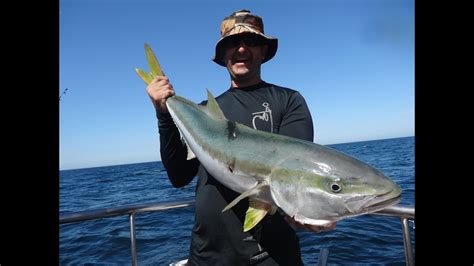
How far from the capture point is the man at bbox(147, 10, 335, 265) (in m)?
2.42

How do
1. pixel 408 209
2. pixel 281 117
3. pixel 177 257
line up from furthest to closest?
pixel 177 257 < pixel 408 209 < pixel 281 117

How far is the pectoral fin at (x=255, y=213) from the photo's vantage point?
2213 mm

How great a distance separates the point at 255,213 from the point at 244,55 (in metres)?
1.45

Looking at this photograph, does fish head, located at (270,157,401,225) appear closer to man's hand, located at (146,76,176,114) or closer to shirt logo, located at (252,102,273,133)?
shirt logo, located at (252,102,273,133)

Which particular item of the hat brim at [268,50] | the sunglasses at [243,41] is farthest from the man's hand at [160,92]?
the sunglasses at [243,41]

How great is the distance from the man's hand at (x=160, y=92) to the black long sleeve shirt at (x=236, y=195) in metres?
0.09

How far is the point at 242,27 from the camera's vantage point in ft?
9.25

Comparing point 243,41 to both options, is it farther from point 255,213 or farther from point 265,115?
point 255,213

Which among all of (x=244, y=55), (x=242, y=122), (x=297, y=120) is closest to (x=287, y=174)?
(x=297, y=120)

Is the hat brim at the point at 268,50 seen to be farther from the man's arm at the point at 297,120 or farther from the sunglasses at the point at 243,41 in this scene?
the man's arm at the point at 297,120
